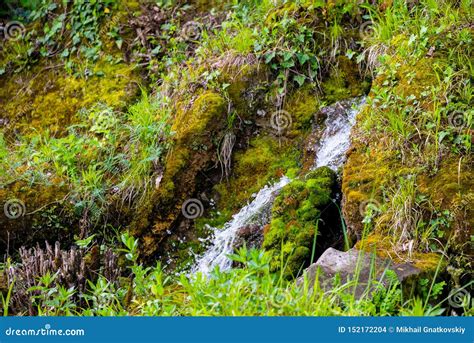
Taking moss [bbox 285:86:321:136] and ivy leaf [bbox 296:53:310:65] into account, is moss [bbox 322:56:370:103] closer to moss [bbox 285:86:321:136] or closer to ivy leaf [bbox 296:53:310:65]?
moss [bbox 285:86:321:136]

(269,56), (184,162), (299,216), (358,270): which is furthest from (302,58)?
(358,270)

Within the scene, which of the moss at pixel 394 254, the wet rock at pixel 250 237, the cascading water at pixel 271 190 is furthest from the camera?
the cascading water at pixel 271 190

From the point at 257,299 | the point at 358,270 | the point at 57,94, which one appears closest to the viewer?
the point at 257,299

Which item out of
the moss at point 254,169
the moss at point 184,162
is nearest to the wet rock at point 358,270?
the moss at point 254,169

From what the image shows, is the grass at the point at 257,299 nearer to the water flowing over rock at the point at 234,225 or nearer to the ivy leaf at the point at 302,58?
the water flowing over rock at the point at 234,225

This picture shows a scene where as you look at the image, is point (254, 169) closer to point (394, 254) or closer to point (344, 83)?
point (344, 83)

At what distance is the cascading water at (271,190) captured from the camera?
19.5ft

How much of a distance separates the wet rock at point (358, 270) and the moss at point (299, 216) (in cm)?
51

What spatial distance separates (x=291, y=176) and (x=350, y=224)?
0.84 meters

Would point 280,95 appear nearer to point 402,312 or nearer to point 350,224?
point 350,224

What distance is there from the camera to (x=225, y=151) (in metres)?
6.51

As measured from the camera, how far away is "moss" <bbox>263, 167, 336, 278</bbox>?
5.20 m

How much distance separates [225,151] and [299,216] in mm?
1289

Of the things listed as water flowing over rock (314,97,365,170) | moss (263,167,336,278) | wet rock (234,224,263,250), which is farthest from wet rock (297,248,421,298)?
water flowing over rock (314,97,365,170)
